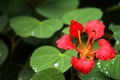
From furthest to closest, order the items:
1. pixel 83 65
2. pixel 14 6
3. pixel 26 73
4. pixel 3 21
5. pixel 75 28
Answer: pixel 14 6 < pixel 3 21 < pixel 26 73 < pixel 75 28 < pixel 83 65

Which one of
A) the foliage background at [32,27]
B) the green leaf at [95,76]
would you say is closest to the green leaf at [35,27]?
the foliage background at [32,27]

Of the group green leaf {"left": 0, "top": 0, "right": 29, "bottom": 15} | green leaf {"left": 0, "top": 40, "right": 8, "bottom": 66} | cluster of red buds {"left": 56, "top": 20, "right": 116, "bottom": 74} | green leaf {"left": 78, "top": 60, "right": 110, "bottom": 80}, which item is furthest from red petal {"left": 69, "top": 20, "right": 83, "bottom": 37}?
green leaf {"left": 0, "top": 0, "right": 29, "bottom": 15}

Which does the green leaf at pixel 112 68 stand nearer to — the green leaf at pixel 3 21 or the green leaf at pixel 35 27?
the green leaf at pixel 35 27

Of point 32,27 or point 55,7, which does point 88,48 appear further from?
point 55,7

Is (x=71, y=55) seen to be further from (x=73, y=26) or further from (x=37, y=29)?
(x=37, y=29)

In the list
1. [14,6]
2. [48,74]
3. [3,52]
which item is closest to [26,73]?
[3,52]

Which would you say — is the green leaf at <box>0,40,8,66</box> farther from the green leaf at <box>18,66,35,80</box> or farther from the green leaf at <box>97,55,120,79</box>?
the green leaf at <box>97,55,120,79</box>

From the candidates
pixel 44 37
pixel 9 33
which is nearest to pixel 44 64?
pixel 44 37
